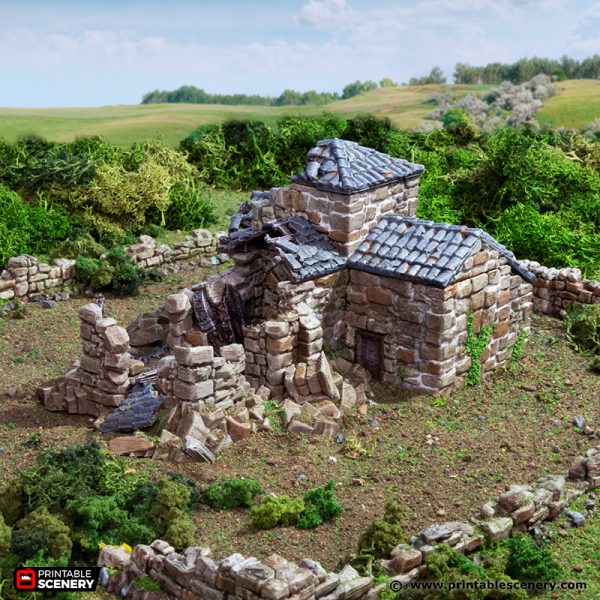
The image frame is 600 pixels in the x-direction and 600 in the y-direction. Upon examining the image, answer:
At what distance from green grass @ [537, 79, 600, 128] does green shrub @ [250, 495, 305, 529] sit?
30109 mm

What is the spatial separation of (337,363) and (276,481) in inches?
169

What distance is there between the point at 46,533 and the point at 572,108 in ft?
118

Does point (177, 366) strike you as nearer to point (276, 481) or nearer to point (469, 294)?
point (276, 481)

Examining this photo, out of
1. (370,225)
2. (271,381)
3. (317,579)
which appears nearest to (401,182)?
(370,225)

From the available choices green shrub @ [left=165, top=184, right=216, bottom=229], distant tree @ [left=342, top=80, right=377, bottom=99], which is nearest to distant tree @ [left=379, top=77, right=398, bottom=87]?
distant tree @ [left=342, top=80, right=377, bottom=99]

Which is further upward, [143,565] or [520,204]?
[520,204]

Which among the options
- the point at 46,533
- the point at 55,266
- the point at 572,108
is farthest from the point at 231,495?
the point at 572,108

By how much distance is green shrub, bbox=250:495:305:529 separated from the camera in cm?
1445

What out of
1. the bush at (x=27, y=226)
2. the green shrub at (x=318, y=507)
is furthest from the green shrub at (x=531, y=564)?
the bush at (x=27, y=226)

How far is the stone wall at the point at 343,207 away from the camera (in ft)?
63.2

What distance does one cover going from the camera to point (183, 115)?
43.3 metres

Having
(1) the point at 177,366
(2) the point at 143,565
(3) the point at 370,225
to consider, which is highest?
(3) the point at 370,225

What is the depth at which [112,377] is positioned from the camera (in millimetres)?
17766

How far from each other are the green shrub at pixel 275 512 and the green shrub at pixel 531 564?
304 centimetres
